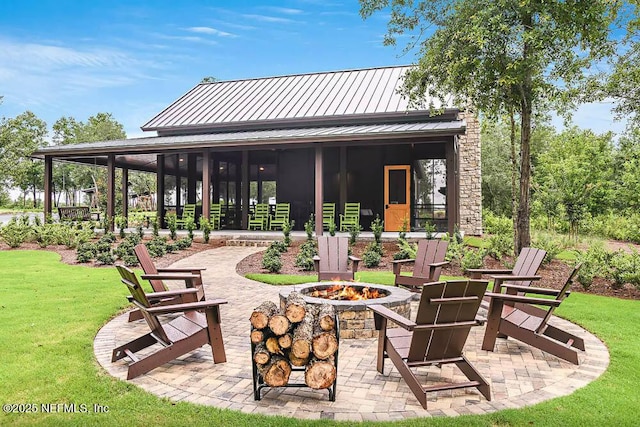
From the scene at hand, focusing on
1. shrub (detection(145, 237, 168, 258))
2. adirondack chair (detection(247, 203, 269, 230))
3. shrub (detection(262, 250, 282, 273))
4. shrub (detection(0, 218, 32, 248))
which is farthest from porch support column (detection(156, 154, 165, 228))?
shrub (detection(262, 250, 282, 273))

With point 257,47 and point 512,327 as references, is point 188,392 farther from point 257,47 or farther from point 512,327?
point 257,47

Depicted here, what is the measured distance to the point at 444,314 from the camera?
9.65 feet

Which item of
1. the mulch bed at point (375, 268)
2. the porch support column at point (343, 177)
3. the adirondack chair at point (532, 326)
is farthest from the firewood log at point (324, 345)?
the porch support column at point (343, 177)

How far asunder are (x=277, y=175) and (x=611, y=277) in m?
10.8

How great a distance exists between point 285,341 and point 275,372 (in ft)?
0.69

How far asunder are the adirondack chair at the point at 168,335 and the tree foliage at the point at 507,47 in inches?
241

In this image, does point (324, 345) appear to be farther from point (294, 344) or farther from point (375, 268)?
point (375, 268)

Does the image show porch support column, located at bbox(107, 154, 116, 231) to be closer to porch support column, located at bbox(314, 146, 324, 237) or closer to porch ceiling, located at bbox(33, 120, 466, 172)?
porch ceiling, located at bbox(33, 120, 466, 172)

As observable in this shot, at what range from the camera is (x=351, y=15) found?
19.0 meters

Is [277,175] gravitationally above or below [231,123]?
below

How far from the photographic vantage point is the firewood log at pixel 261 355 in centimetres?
301

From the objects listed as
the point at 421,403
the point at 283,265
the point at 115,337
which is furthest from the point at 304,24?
the point at 421,403

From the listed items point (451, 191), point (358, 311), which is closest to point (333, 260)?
point (358, 311)

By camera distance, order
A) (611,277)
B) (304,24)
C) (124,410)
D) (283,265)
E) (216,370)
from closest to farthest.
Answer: (124,410) → (216,370) → (611,277) → (283,265) → (304,24)
